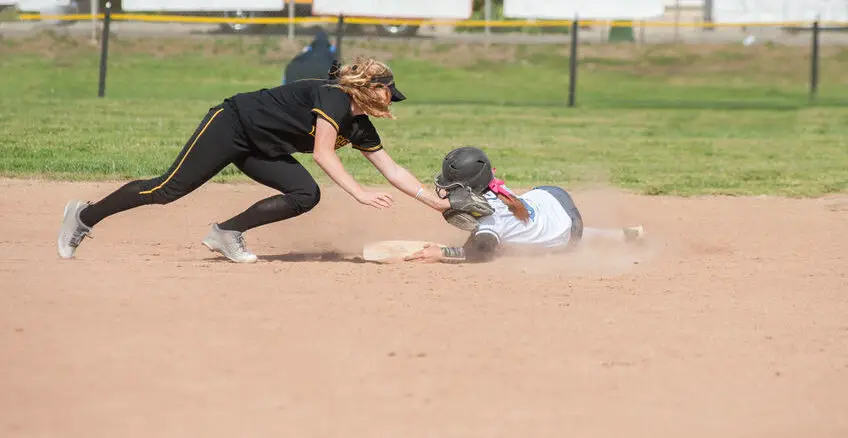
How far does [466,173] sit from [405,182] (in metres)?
0.36

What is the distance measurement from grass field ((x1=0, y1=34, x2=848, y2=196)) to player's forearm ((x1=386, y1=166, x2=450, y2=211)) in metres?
4.47

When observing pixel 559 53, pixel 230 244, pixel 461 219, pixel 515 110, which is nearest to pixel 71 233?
pixel 230 244

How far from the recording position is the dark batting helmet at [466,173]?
737 cm

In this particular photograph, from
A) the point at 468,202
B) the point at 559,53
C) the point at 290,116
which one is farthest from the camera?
the point at 559,53

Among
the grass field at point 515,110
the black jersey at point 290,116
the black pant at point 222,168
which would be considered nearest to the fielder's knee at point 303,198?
the black pant at point 222,168

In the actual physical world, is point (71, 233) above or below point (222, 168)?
below

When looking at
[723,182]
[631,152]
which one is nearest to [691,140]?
[631,152]

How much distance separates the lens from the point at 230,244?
7277 millimetres

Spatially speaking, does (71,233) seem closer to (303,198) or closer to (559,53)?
(303,198)

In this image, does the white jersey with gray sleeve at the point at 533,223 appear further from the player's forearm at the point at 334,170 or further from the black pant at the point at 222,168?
the black pant at the point at 222,168

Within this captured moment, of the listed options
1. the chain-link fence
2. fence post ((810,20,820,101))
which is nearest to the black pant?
the chain-link fence

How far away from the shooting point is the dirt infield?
4234 millimetres

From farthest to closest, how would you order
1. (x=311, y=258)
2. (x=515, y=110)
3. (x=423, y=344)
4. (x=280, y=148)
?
(x=515, y=110), (x=311, y=258), (x=280, y=148), (x=423, y=344)

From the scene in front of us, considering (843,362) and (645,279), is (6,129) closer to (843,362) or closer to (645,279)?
(645,279)
